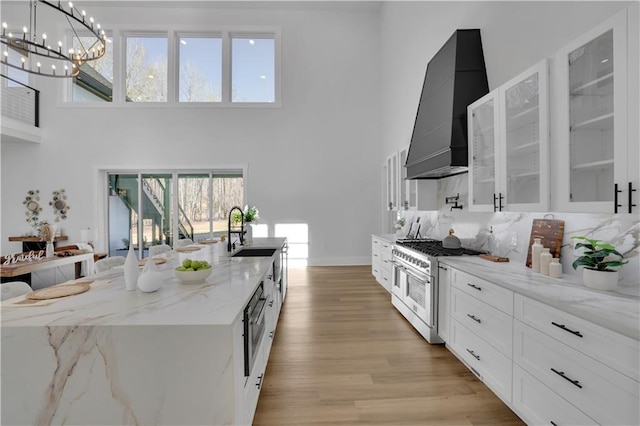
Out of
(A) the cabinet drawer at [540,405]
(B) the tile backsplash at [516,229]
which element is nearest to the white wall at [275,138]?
(B) the tile backsplash at [516,229]

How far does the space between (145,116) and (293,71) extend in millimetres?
3776

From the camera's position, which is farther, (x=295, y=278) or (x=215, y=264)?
(x=295, y=278)

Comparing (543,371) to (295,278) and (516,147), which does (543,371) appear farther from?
(295,278)

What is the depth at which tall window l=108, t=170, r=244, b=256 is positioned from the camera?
22.9 ft

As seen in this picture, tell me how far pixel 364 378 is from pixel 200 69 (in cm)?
768

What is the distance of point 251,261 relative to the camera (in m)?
2.63

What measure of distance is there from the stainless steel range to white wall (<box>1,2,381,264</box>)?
3.52 meters

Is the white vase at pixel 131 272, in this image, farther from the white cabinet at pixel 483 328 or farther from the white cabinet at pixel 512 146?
the white cabinet at pixel 512 146

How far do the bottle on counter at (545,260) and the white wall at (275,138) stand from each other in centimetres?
513

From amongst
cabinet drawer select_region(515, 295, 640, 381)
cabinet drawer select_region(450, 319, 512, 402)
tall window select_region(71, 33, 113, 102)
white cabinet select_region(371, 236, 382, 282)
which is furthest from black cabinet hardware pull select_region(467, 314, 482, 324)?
tall window select_region(71, 33, 113, 102)

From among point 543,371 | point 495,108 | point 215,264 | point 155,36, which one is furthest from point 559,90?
point 155,36

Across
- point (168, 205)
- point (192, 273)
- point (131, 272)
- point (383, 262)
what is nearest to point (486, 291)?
point (192, 273)

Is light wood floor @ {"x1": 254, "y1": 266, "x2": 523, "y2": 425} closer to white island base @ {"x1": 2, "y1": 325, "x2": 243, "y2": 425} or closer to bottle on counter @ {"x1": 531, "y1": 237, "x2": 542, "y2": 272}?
white island base @ {"x1": 2, "y1": 325, "x2": 243, "y2": 425}

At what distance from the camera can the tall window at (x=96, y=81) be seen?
698 centimetres
